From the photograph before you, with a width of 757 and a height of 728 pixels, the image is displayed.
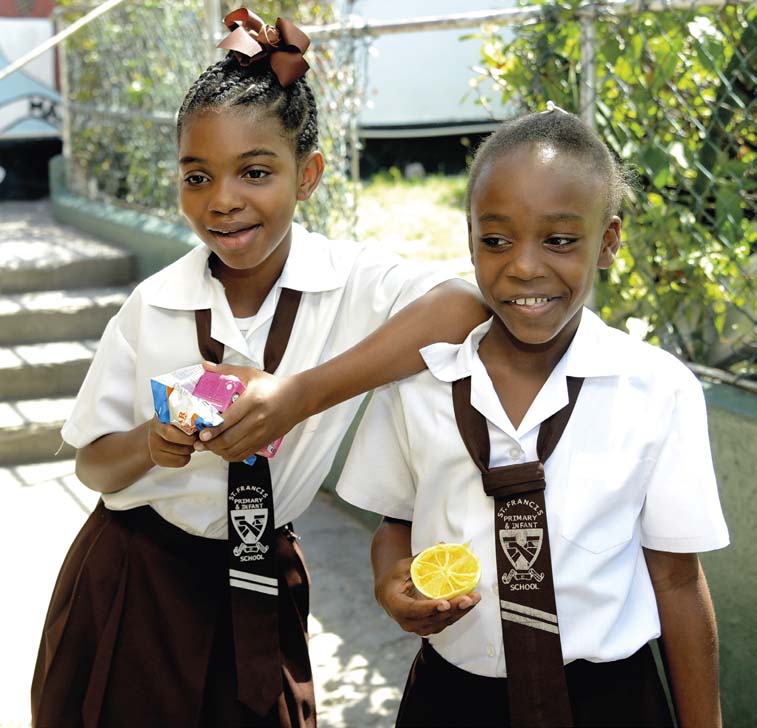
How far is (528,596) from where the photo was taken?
5.28 ft

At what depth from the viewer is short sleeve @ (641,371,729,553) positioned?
5.45 feet

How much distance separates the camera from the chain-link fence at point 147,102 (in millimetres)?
4758

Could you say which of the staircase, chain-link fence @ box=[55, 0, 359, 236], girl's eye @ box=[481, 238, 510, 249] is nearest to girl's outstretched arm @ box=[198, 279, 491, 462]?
girl's eye @ box=[481, 238, 510, 249]

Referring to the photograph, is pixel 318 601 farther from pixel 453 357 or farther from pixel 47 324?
pixel 47 324

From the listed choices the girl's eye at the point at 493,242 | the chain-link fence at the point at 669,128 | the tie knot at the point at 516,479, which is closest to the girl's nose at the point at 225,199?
the girl's eye at the point at 493,242

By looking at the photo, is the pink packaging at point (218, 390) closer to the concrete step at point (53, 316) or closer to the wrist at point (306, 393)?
the wrist at point (306, 393)

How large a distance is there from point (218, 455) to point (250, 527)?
16 centimetres

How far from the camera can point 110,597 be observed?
2.07 meters

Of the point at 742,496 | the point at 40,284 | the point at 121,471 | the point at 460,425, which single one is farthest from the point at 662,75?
the point at 40,284

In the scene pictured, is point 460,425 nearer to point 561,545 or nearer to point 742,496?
point 561,545

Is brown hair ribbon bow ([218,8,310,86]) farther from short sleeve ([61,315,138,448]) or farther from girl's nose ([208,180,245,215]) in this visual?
short sleeve ([61,315,138,448])

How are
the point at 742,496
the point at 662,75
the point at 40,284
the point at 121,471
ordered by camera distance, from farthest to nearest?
the point at 40,284 → the point at 662,75 → the point at 742,496 → the point at 121,471

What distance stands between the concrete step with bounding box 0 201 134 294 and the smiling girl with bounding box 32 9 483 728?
4.19 meters

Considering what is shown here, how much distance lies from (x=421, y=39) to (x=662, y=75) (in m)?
7.46
